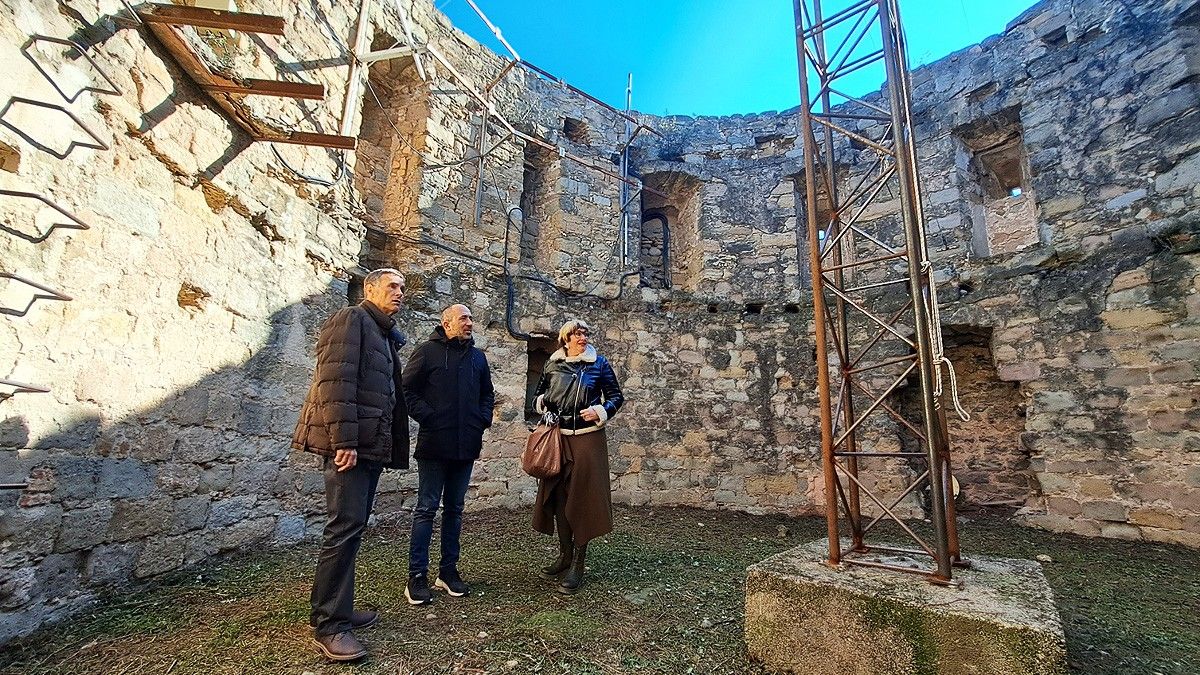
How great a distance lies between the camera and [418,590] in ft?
9.85

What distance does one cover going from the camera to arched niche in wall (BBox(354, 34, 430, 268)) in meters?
6.34

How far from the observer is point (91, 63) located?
8.71 feet

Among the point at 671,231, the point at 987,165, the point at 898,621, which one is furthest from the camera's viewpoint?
the point at 671,231

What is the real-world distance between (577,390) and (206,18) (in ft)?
10.1

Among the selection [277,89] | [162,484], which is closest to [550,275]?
[277,89]

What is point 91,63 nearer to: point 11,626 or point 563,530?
point 11,626

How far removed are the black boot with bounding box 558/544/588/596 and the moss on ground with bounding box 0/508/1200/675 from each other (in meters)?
0.08

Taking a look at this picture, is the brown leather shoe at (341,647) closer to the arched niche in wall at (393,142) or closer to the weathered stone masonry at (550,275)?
the weathered stone masonry at (550,275)

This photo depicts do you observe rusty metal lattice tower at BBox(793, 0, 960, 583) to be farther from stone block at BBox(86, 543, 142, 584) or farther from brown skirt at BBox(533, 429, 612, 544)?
stone block at BBox(86, 543, 142, 584)

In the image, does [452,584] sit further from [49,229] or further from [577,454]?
[49,229]

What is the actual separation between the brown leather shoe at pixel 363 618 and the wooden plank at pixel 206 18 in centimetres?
334

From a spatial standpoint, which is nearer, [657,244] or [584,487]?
[584,487]

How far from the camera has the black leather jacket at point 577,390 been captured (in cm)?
340

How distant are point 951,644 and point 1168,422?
4909mm
